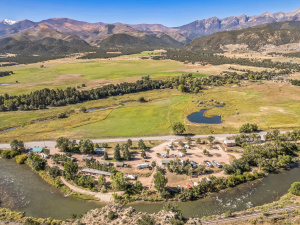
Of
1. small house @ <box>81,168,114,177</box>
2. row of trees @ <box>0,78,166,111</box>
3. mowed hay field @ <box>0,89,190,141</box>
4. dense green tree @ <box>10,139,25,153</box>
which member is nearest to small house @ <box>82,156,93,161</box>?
small house @ <box>81,168,114,177</box>

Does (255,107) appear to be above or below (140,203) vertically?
above

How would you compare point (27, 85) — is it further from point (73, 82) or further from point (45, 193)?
point (45, 193)

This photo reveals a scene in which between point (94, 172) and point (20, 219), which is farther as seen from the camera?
point (94, 172)

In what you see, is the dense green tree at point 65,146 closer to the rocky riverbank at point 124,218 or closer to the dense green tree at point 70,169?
the dense green tree at point 70,169

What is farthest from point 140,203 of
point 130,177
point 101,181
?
point 101,181

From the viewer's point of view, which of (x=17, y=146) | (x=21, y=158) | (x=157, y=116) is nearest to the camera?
(x=21, y=158)

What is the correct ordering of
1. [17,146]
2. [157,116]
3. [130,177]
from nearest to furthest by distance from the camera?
[130,177]
[17,146]
[157,116]

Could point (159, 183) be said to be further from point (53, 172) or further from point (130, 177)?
point (53, 172)

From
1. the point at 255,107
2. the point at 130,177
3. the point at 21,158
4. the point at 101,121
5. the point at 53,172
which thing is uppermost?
the point at 255,107
